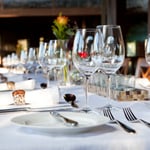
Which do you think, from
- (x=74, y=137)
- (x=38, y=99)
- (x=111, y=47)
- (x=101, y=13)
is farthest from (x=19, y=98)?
(x=101, y=13)

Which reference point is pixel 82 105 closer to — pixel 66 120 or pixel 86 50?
pixel 86 50

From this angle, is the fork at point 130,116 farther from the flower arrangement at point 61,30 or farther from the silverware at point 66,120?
the flower arrangement at point 61,30

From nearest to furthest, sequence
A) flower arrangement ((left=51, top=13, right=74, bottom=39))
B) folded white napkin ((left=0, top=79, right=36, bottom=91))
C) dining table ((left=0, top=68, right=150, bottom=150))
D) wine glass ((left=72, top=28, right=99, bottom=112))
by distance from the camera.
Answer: dining table ((left=0, top=68, right=150, bottom=150)) → wine glass ((left=72, top=28, right=99, bottom=112)) → folded white napkin ((left=0, top=79, right=36, bottom=91)) → flower arrangement ((left=51, top=13, right=74, bottom=39))

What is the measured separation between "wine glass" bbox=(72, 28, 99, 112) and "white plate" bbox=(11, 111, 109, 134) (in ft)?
0.50

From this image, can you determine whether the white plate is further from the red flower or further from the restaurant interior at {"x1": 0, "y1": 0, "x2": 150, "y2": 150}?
the red flower

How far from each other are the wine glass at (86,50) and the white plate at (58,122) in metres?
0.15

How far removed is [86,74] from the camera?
1080mm

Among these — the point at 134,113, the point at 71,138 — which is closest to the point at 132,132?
the point at 71,138

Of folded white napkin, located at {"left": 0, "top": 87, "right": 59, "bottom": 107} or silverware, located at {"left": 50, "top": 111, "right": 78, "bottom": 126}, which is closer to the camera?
silverware, located at {"left": 50, "top": 111, "right": 78, "bottom": 126}

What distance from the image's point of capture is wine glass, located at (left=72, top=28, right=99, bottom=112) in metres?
1.04

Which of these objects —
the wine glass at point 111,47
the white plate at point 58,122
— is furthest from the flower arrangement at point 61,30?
the white plate at point 58,122

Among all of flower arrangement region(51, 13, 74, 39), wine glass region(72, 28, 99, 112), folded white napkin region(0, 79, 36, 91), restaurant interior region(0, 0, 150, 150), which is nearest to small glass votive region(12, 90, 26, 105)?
restaurant interior region(0, 0, 150, 150)

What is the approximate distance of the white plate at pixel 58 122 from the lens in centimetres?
76

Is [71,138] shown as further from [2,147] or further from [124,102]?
[124,102]
